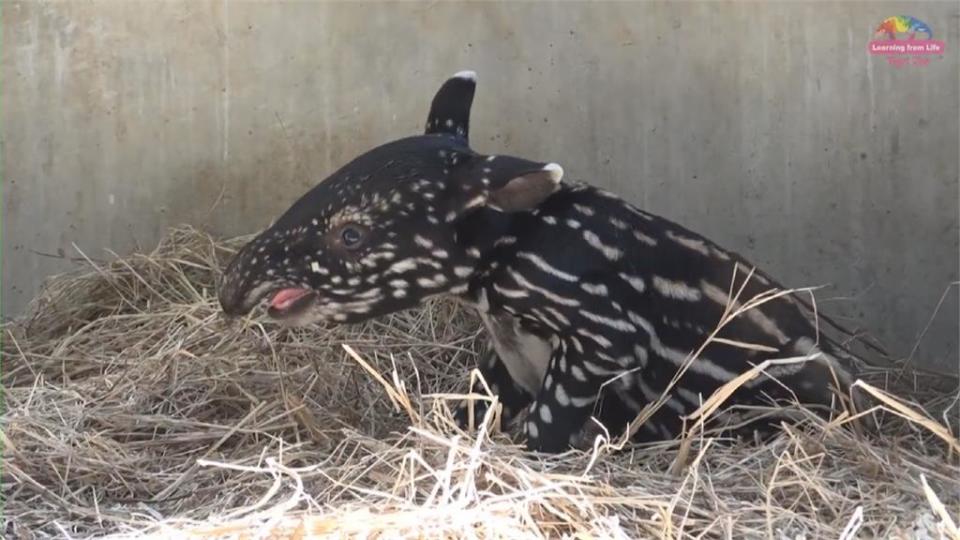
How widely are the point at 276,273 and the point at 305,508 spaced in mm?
877

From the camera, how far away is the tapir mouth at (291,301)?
3.46m

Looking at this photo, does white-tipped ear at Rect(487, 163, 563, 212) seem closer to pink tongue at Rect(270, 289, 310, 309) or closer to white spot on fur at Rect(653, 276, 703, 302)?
white spot on fur at Rect(653, 276, 703, 302)

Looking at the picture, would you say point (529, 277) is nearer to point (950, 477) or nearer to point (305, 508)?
point (305, 508)

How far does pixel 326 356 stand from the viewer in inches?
173

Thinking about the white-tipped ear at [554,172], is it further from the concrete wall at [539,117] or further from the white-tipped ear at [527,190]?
the concrete wall at [539,117]

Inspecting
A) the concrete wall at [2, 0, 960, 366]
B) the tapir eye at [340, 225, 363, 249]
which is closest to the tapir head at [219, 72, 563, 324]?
the tapir eye at [340, 225, 363, 249]

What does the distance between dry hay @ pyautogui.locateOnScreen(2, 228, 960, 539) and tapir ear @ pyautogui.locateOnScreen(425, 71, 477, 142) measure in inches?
34.6

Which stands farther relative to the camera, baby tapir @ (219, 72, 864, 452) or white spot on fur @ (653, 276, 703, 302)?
white spot on fur @ (653, 276, 703, 302)

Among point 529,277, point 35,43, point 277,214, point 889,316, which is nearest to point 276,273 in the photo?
point 529,277

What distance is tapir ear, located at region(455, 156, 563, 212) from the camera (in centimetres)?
323

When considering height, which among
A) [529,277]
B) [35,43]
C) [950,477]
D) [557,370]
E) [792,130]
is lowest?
[950,477]

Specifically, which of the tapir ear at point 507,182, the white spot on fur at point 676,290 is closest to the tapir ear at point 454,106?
the tapir ear at point 507,182
